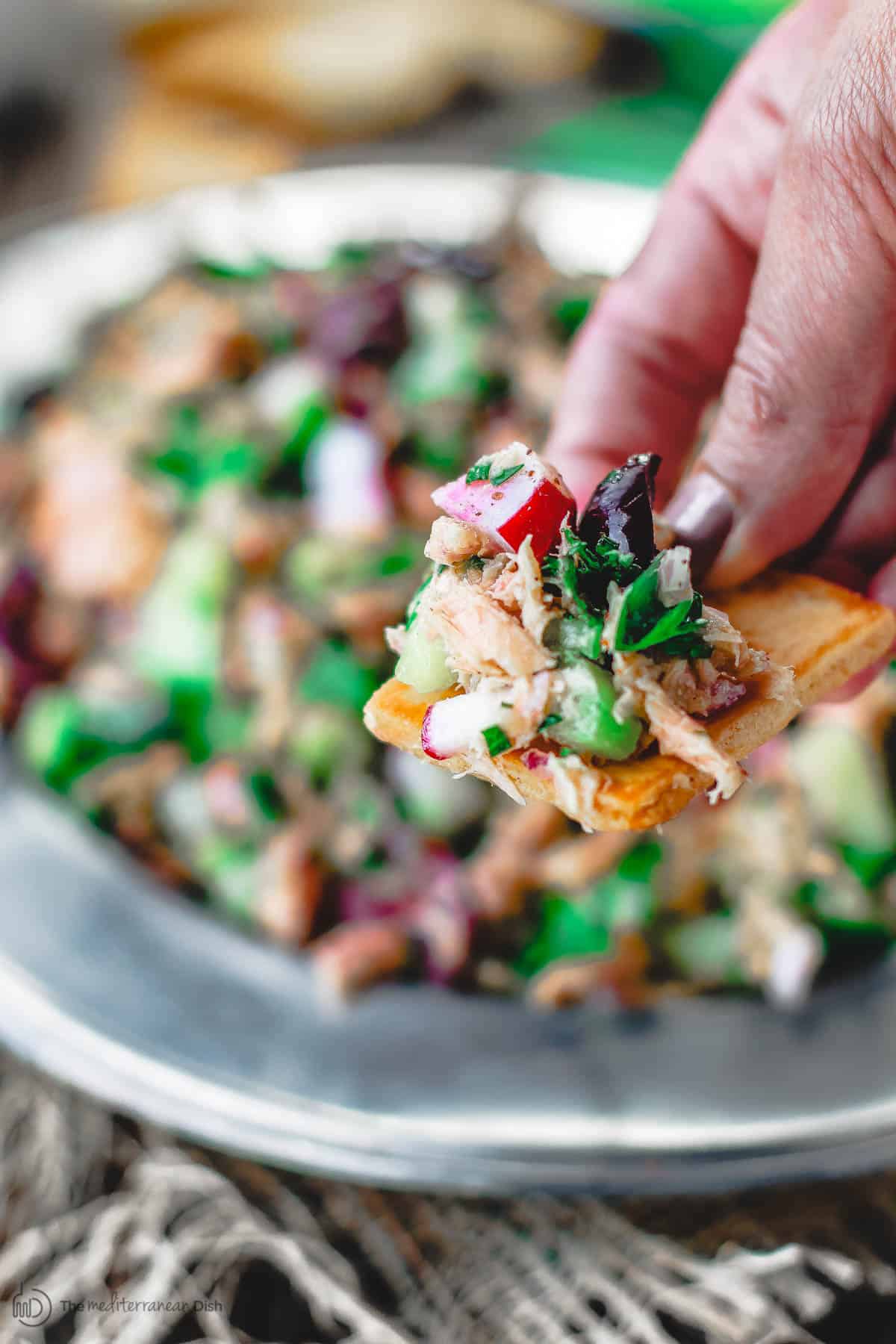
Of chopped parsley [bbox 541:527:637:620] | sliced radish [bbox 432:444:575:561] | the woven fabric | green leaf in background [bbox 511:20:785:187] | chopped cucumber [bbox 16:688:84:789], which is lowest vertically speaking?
the woven fabric

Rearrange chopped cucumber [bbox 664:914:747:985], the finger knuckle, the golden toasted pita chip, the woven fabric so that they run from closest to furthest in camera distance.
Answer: the golden toasted pita chip → the finger knuckle → the woven fabric → chopped cucumber [bbox 664:914:747:985]

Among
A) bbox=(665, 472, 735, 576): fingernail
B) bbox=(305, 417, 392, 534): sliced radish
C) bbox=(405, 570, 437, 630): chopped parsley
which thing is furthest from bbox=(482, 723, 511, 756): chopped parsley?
bbox=(305, 417, 392, 534): sliced radish

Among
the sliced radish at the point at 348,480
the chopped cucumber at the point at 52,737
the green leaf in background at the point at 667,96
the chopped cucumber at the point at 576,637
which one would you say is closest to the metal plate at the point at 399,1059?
the chopped cucumber at the point at 52,737

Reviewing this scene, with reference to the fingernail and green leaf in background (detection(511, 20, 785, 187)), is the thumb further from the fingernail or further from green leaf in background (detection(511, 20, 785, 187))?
green leaf in background (detection(511, 20, 785, 187))

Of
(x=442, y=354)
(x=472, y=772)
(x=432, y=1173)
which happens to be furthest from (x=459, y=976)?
(x=442, y=354)

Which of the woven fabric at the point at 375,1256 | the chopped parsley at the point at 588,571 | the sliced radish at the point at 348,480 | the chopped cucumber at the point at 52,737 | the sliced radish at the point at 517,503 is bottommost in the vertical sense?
the woven fabric at the point at 375,1256

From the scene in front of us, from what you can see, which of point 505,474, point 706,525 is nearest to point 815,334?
point 706,525

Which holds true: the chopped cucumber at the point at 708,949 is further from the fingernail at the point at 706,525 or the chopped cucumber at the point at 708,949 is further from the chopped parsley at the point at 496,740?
the chopped parsley at the point at 496,740
